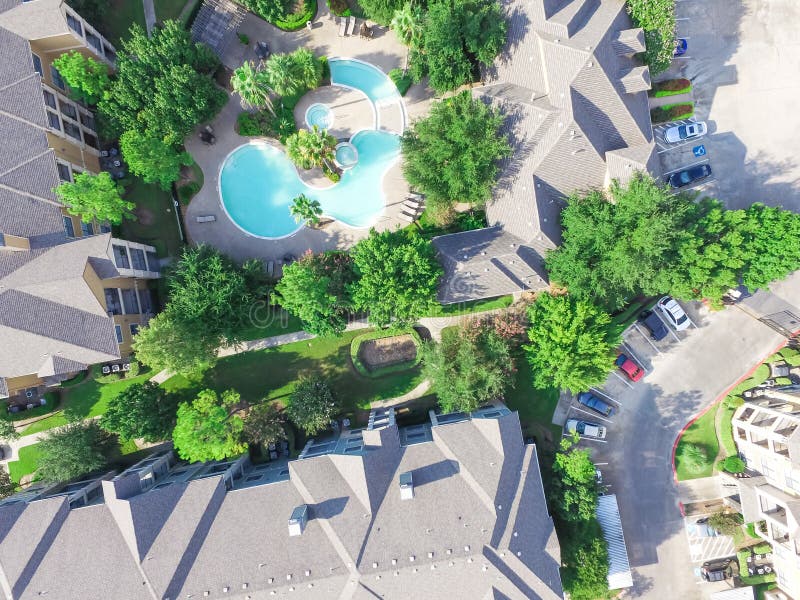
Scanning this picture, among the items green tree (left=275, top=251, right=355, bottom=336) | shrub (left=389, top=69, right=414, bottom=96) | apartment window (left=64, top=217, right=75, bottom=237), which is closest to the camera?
green tree (left=275, top=251, right=355, bottom=336)

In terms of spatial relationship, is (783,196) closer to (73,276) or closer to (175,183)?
(175,183)

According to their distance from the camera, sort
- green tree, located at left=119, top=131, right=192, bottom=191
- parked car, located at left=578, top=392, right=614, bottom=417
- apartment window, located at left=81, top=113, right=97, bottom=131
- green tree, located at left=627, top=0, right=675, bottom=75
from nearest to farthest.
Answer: green tree, located at left=119, top=131, right=192, bottom=191 → green tree, located at left=627, top=0, right=675, bottom=75 → apartment window, located at left=81, top=113, right=97, bottom=131 → parked car, located at left=578, top=392, right=614, bottom=417

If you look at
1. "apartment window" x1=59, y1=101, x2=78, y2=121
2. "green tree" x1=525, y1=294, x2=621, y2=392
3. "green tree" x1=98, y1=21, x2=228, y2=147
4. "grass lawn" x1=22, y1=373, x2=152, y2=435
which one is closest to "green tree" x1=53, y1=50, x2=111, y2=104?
"green tree" x1=98, y1=21, x2=228, y2=147

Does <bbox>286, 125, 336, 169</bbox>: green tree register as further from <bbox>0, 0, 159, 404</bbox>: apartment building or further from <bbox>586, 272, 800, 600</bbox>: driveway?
<bbox>586, 272, 800, 600</bbox>: driveway

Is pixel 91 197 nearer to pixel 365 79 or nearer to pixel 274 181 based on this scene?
pixel 274 181

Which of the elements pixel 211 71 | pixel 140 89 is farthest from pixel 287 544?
pixel 211 71
